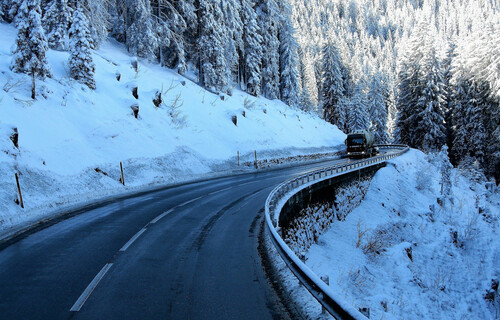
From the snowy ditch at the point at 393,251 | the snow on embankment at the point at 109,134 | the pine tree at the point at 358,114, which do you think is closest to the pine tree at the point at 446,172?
the snowy ditch at the point at 393,251

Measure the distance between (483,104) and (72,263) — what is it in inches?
1747

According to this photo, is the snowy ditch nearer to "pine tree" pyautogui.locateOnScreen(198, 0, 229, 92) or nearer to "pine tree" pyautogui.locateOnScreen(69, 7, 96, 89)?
"pine tree" pyautogui.locateOnScreen(69, 7, 96, 89)

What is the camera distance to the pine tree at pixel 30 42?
59.6ft

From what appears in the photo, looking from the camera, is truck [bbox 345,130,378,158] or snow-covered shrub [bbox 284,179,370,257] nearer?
snow-covered shrub [bbox 284,179,370,257]

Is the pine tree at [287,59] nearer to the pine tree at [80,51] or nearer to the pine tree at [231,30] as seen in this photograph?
the pine tree at [231,30]

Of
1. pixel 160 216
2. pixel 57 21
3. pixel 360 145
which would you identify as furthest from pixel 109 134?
pixel 360 145

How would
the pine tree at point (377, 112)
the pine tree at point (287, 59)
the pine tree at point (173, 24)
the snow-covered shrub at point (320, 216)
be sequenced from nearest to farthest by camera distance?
the snow-covered shrub at point (320, 216), the pine tree at point (173, 24), the pine tree at point (287, 59), the pine tree at point (377, 112)

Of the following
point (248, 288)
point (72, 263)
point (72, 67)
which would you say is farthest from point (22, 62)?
point (248, 288)

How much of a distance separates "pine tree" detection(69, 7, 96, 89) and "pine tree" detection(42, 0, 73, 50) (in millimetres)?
3431

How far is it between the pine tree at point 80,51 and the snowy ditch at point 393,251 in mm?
18118

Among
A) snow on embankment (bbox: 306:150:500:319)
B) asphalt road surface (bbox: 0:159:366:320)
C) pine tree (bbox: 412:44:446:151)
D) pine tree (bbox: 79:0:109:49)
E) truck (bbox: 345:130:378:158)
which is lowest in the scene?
snow on embankment (bbox: 306:150:500:319)

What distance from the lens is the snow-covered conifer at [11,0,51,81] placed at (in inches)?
715

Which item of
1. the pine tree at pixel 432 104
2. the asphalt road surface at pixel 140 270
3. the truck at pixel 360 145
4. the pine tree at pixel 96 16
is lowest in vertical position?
the asphalt road surface at pixel 140 270

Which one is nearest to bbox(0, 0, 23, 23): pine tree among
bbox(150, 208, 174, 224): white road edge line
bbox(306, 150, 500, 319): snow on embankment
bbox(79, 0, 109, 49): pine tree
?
bbox(79, 0, 109, 49): pine tree
